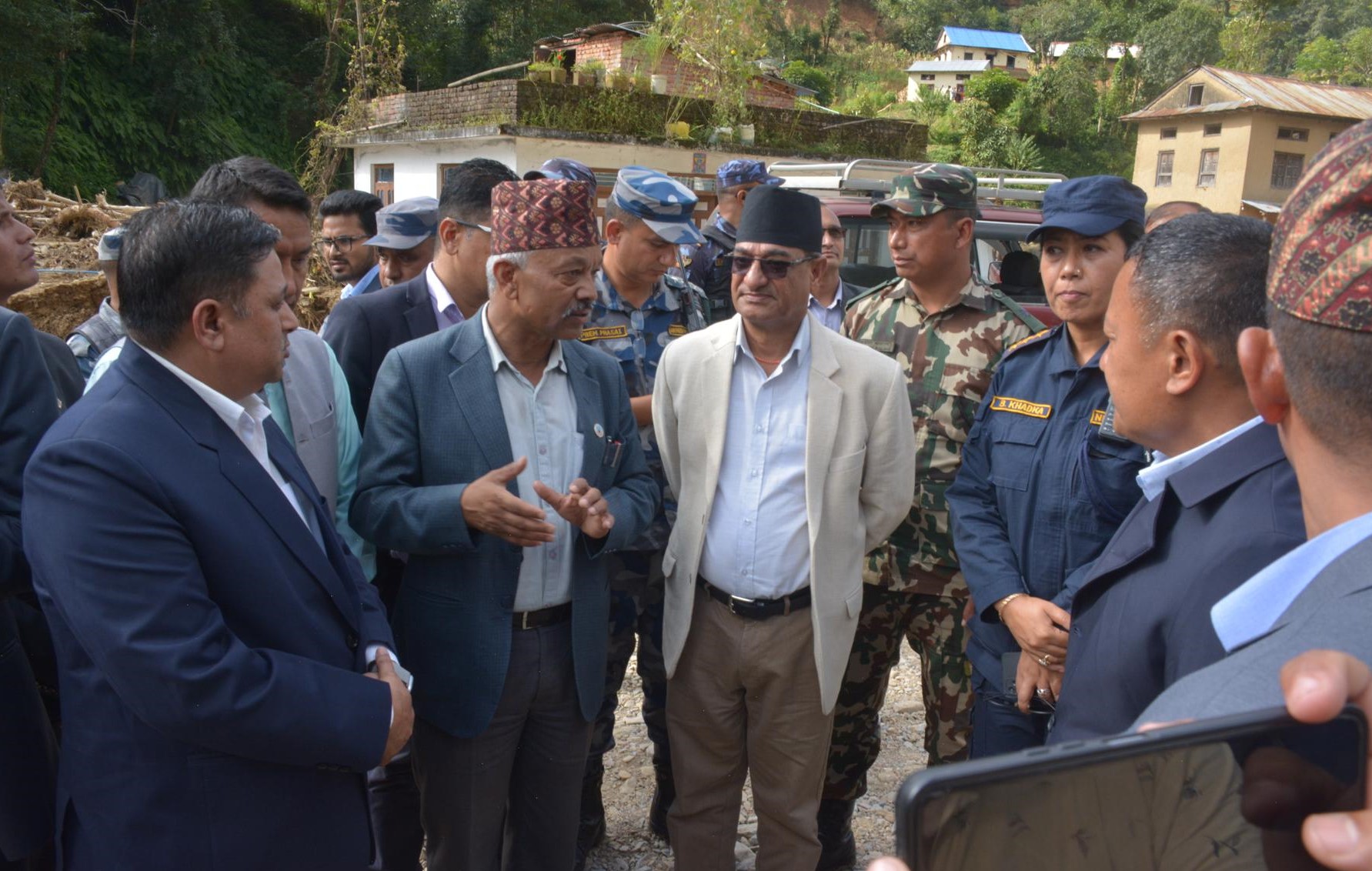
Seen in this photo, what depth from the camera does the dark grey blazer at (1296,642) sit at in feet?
2.56

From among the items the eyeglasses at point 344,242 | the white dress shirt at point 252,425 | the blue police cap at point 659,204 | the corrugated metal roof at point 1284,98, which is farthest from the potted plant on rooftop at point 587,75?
the corrugated metal roof at point 1284,98

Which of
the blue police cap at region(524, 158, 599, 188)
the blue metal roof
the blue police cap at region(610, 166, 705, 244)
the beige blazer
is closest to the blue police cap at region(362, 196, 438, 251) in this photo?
the blue police cap at region(524, 158, 599, 188)

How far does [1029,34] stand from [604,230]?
73.2m

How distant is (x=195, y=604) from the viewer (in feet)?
5.51

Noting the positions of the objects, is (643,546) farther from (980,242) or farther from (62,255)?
(62,255)

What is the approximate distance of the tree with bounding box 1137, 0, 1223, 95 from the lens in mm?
46625

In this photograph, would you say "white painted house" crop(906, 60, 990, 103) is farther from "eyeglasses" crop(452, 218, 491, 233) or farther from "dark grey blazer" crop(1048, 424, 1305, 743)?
"dark grey blazer" crop(1048, 424, 1305, 743)

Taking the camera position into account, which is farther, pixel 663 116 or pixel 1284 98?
pixel 1284 98

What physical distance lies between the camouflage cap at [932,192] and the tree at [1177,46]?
50355 mm

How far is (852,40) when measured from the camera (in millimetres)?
63906

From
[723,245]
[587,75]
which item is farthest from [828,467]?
[587,75]

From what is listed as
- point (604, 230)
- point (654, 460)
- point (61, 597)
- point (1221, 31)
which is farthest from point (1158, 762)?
point (1221, 31)

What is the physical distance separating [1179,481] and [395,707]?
61.7 inches

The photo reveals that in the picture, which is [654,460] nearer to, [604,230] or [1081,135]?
[604,230]
